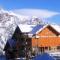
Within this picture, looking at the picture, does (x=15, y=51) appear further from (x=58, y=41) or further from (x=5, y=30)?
(x=5, y=30)

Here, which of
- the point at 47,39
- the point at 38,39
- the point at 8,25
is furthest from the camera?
the point at 8,25

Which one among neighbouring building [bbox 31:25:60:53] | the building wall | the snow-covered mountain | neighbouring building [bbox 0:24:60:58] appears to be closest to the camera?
neighbouring building [bbox 0:24:60:58]

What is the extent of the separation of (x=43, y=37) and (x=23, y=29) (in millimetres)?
2925

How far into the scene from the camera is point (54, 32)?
158 ft

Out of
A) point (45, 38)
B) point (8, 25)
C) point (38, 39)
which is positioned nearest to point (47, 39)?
point (45, 38)

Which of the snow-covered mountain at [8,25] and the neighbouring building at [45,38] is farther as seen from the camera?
the snow-covered mountain at [8,25]

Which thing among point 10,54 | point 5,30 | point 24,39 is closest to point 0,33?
point 5,30

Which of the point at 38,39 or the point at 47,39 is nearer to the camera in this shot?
the point at 38,39

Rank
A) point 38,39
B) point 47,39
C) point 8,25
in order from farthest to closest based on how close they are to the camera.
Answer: point 8,25, point 47,39, point 38,39

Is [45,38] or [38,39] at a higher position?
[45,38]

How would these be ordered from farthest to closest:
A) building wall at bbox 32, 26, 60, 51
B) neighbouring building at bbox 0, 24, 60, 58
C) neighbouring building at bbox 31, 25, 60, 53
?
building wall at bbox 32, 26, 60, 51 → neighbouring building at bbox 31, 25, 60, 53 → neighbouring building at bbox 0, 24, 60, 58

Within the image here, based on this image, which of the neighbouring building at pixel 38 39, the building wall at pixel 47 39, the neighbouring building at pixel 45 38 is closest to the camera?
the neighbouring building at pixel 38 39

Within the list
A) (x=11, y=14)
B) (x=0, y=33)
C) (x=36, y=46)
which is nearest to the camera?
(x=36, y=46)

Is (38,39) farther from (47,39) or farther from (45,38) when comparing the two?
(47,39)
